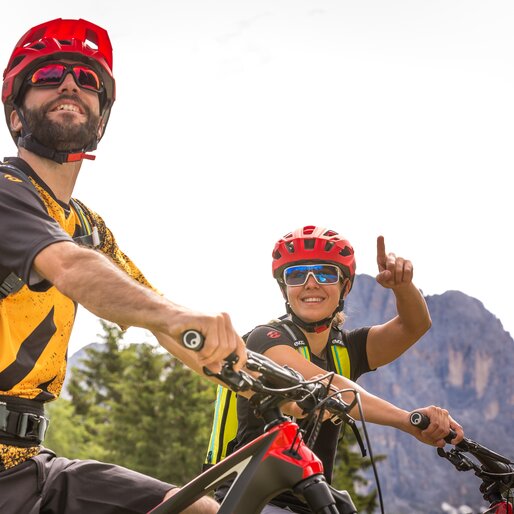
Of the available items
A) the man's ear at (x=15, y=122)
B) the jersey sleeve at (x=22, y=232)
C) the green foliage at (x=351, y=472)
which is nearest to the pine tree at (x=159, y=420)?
the green foliage at (x=351, y=472)

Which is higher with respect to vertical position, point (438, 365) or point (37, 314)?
point (438, 365)

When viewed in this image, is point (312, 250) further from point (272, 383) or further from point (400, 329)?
point (272, 383)

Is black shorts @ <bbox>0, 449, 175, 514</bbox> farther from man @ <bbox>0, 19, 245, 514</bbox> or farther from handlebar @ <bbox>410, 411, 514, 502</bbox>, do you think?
handlebar @ <bbox>410, 411, 514, 502</bbox>

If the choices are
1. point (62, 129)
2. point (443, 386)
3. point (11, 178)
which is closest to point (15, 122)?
point (62, 129)

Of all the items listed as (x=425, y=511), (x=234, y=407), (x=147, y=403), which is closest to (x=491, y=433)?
(x=425, y=511)

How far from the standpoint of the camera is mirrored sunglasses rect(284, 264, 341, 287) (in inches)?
255

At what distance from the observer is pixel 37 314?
3.96 meters

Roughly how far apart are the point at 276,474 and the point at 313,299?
3237 mm

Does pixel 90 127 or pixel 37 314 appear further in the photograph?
pixel 90 127

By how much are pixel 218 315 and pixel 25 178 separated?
161cm

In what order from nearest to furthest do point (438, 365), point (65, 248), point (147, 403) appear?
1. point (65, 248)
2. point (147, 403)
3. point (438, 365)

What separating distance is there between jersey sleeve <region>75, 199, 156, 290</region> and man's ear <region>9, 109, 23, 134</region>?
54cm

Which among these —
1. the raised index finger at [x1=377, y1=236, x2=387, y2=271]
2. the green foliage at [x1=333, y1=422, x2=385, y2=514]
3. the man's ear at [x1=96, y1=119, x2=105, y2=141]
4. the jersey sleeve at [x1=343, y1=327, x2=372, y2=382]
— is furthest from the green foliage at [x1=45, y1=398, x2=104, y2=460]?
the man's ear at [x1=96, y1=119, x2=105, y2=141]

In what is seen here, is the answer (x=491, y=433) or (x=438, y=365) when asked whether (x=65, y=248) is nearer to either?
(x=491, y=433)
